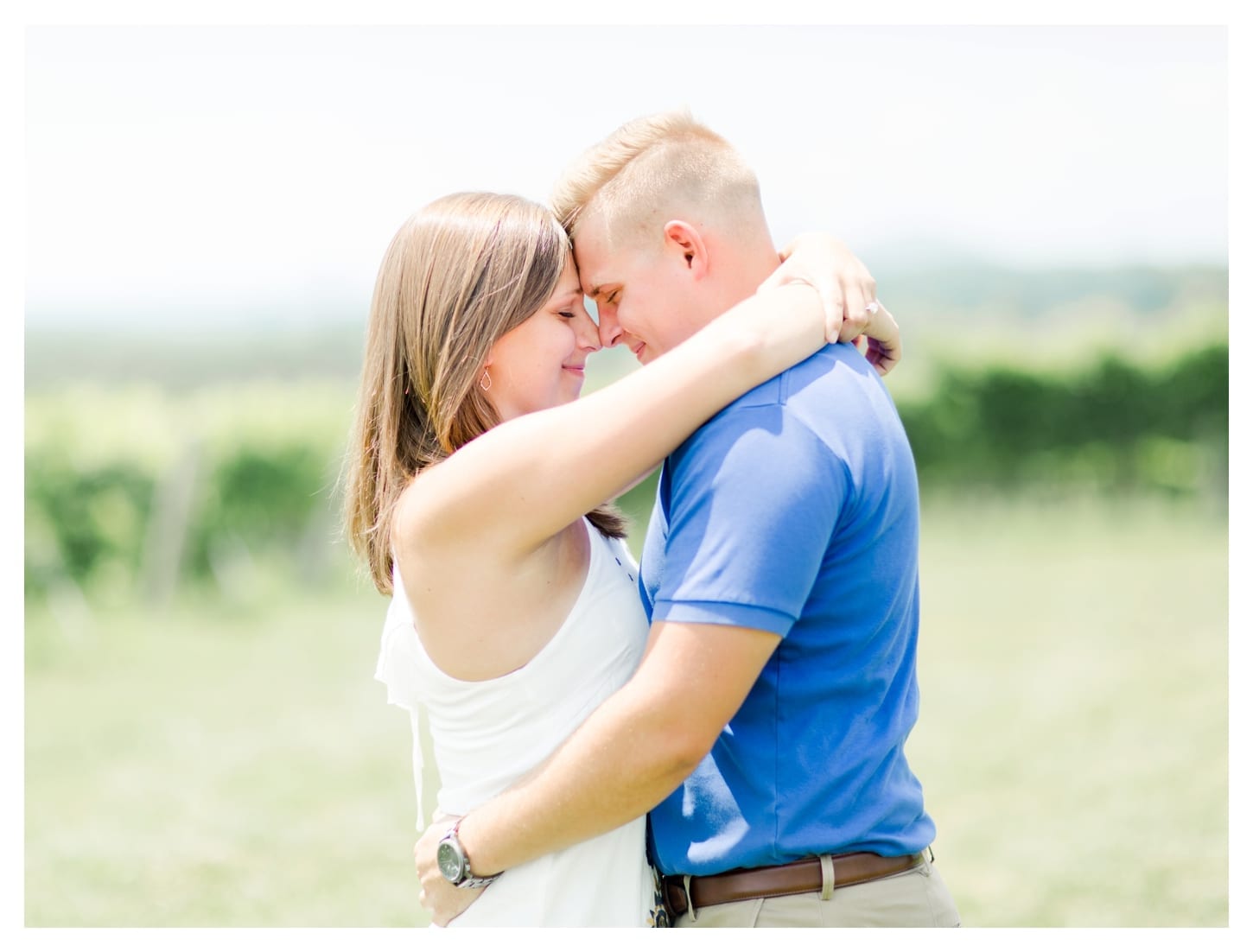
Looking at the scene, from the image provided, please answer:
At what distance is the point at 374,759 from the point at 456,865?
670cm

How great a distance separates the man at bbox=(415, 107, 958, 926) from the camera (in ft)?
6.47

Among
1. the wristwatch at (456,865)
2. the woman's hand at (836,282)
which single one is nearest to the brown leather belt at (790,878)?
the wristwatch at (456,865)

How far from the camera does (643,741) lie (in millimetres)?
2004

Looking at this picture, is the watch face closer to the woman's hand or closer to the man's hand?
the man's hand

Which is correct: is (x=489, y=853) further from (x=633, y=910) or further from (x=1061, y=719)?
(x=1061, y=719)

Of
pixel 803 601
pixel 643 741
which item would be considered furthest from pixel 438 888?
pixel 803 601

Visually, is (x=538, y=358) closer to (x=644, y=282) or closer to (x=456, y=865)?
(x=644, y=282)

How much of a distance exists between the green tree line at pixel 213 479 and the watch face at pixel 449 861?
7.27 meters

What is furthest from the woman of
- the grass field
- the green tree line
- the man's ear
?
the green tree line

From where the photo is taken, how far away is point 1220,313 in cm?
2242

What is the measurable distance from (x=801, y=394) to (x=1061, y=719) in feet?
27.0

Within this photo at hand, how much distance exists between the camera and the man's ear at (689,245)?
8.16ft

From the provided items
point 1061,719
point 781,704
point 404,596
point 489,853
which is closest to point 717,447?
point 781,704

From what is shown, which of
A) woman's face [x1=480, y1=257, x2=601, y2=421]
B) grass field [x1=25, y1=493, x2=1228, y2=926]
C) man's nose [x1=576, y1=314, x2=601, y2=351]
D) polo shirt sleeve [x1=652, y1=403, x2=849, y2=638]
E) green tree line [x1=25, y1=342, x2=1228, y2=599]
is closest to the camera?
polo shirt sleeve [x1=652, y1=403, x2=849, y2=638]
